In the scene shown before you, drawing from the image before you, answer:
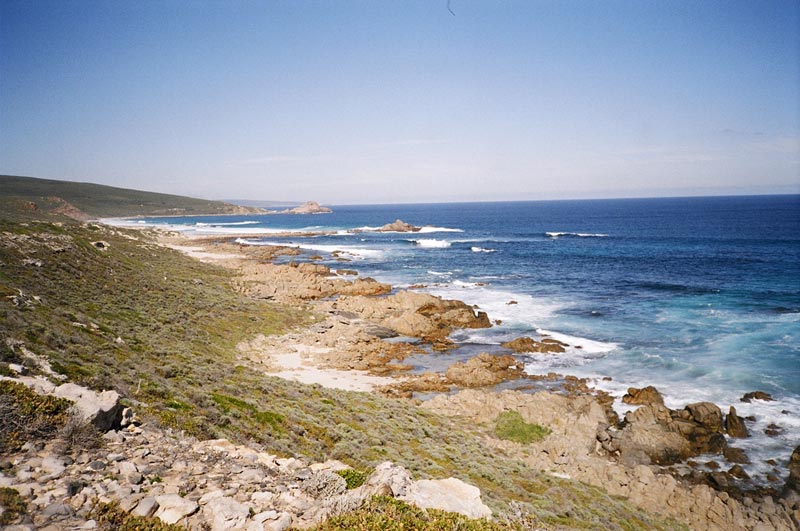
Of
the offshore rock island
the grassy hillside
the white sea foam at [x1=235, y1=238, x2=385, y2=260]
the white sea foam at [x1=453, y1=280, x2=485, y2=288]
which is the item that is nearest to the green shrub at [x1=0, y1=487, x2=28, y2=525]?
the offshore rock island

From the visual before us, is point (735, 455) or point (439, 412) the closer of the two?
point (735, 455)

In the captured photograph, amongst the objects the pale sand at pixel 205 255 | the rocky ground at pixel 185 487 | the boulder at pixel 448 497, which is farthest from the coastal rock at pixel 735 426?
the pale sand at pixel 205 255

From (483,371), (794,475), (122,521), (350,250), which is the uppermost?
(122,521)

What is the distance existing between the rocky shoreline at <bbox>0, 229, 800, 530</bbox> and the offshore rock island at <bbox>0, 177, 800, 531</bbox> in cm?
7

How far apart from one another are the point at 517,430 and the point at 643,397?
9.14 m

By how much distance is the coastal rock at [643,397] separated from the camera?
24.0 meters

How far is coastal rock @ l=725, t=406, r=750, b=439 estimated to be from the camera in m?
20.8

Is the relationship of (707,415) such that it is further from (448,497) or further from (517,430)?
(448,497)

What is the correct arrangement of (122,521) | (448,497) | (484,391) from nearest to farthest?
(122,521) → (448,497) → (484,391)

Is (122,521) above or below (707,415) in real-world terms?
above

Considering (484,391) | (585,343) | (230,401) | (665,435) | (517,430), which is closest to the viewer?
(230,401)

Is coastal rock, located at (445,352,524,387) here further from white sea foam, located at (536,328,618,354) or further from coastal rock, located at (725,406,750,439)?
coastal rock, located at (725,406,750,439)

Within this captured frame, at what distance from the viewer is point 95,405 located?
9953mm

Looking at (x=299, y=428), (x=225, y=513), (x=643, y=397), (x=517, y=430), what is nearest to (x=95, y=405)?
(x=225, y=513)
